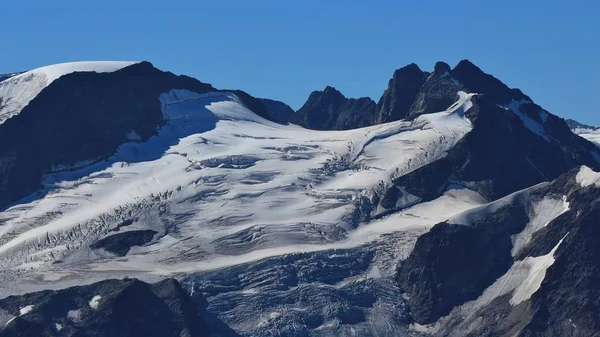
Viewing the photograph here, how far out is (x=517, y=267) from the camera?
161 m

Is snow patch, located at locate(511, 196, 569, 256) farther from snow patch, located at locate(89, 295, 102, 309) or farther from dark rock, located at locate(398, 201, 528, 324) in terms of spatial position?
snow patch, located at locate(89, 295, 102, 309)

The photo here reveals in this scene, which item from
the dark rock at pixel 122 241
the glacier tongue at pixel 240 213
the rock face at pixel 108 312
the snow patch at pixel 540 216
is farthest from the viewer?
the dark rock at pixel 122 241

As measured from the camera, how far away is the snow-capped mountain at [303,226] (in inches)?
6196

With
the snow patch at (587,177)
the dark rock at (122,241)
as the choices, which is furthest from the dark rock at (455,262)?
the dark rock at (122,241)

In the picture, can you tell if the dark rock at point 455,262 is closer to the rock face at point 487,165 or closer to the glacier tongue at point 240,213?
the glacier tongue at point 240,213

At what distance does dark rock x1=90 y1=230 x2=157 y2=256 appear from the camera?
17162 centimetres

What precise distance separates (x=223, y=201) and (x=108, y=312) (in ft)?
92.4

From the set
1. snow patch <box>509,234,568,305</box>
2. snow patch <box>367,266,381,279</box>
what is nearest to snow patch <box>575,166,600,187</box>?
snow patch <box>509,234,568,305</box>

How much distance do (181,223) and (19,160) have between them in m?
24.8

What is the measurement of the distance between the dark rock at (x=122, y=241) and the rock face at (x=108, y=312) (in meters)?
12.9

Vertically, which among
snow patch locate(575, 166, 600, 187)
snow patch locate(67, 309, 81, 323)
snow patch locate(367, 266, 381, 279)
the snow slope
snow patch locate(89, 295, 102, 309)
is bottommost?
snow patch locate(67, 309, 81, 323)

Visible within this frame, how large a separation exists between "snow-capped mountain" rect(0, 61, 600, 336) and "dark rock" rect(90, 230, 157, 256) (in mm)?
182

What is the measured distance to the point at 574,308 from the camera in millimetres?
153875

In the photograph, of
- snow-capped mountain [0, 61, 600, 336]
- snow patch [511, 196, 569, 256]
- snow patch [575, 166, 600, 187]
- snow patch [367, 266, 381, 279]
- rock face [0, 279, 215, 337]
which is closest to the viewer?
rock face [0, 279, 215, 337]
